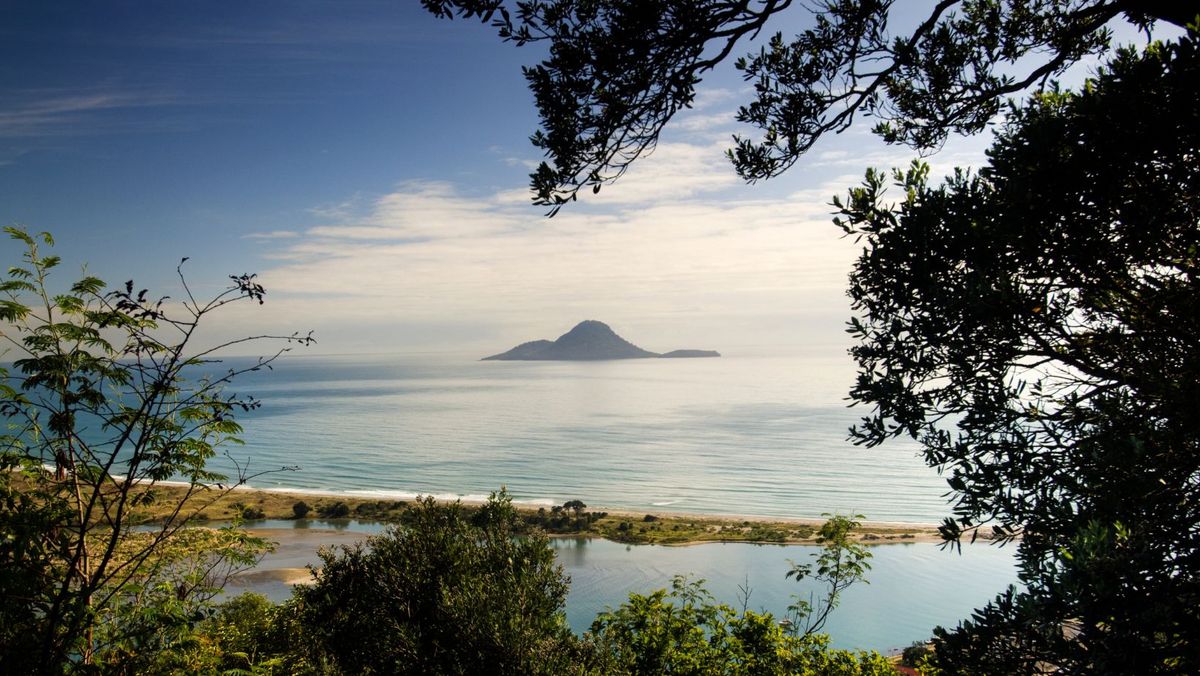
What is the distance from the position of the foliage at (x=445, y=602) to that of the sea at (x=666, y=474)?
2547mm

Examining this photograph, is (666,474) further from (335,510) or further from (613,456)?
(335,510)

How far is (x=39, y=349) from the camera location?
4586 mm

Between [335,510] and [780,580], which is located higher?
Result: [335,510]

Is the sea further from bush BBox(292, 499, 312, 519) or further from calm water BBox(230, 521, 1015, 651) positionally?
bush BBox(292, 499, 312, 519)

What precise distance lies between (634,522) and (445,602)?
46564 millimetres

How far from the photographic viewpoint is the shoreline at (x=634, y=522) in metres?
49.5

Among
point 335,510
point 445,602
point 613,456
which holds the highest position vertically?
point 445,602

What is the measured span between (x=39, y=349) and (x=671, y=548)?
46.8m

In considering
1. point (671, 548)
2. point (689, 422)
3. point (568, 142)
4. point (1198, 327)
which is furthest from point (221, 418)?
point (689, 422)

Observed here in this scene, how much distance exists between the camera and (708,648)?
10289 millimetres

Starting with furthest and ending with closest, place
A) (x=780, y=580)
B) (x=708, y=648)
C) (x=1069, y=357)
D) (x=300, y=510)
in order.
Answer: (x=300, y=510) < (x=780, y=580) < (x=708, y=648) < (x=1069, y=357)

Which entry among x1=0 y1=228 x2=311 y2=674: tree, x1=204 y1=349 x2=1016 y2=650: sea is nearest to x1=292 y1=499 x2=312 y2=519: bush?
x1=204 y1=349 x2=1016 y2=650: sea

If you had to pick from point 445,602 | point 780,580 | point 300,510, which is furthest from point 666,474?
point 445,602

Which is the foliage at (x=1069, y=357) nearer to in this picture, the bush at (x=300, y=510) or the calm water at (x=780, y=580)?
the calm water at (x=780, y=580)
